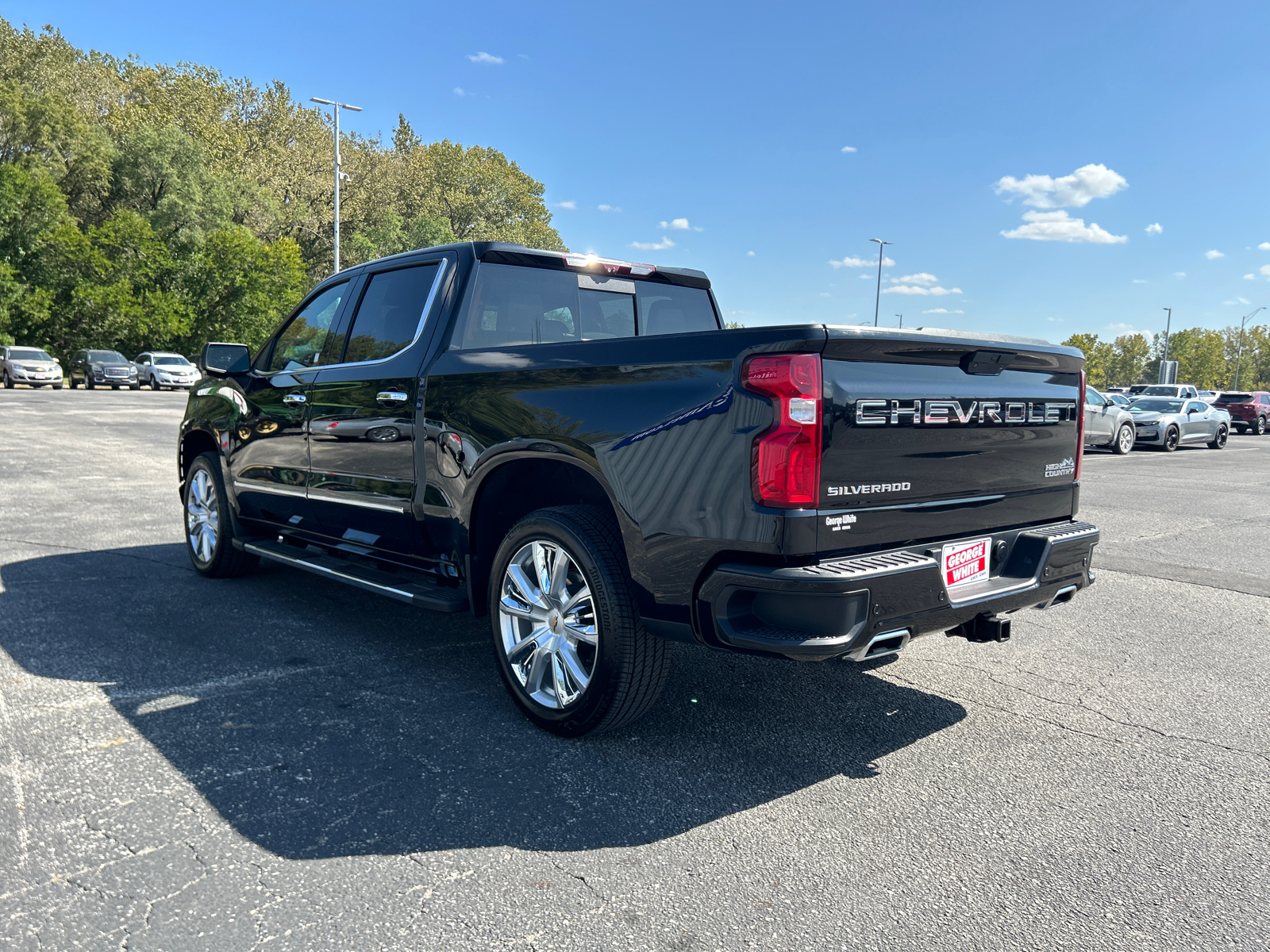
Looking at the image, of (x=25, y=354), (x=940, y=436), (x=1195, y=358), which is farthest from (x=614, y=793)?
(x=1195, y=358)

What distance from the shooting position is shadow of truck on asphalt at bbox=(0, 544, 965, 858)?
296 cm

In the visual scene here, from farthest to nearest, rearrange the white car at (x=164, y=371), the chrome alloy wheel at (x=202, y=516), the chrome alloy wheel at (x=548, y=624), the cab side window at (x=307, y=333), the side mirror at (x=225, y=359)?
the white car at (x=164, y=371) < the chrome alloy wheel at (x=202, y=516) < the side mirror at (x=225, y=359) < the cab side window at (x=307, y=333) < the chrome alloy wheel at (x=548, y=624)

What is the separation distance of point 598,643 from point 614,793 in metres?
0.53

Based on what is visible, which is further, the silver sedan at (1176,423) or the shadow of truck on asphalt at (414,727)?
the silver sedan at (1176,423)

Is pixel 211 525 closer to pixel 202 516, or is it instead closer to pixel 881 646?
pixel 202 516

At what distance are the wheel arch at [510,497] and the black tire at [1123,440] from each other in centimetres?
2083

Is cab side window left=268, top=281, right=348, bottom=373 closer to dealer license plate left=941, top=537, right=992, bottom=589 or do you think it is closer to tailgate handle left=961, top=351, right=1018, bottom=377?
tailgate handle left=961, top=351, right=1018, bottom=377

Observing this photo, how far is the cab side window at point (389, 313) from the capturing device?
14.9ft

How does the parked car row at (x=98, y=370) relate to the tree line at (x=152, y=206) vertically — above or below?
below

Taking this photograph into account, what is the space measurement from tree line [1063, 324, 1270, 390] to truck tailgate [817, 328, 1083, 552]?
104 metres

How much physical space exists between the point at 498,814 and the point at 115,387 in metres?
44.1

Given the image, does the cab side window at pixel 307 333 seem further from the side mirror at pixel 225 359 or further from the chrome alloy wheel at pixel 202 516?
the chrome alloy wheel at pixel 202 516

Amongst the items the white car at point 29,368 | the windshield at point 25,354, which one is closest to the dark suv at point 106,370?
the white car at point 29,368

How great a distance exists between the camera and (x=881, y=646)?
3.02m
